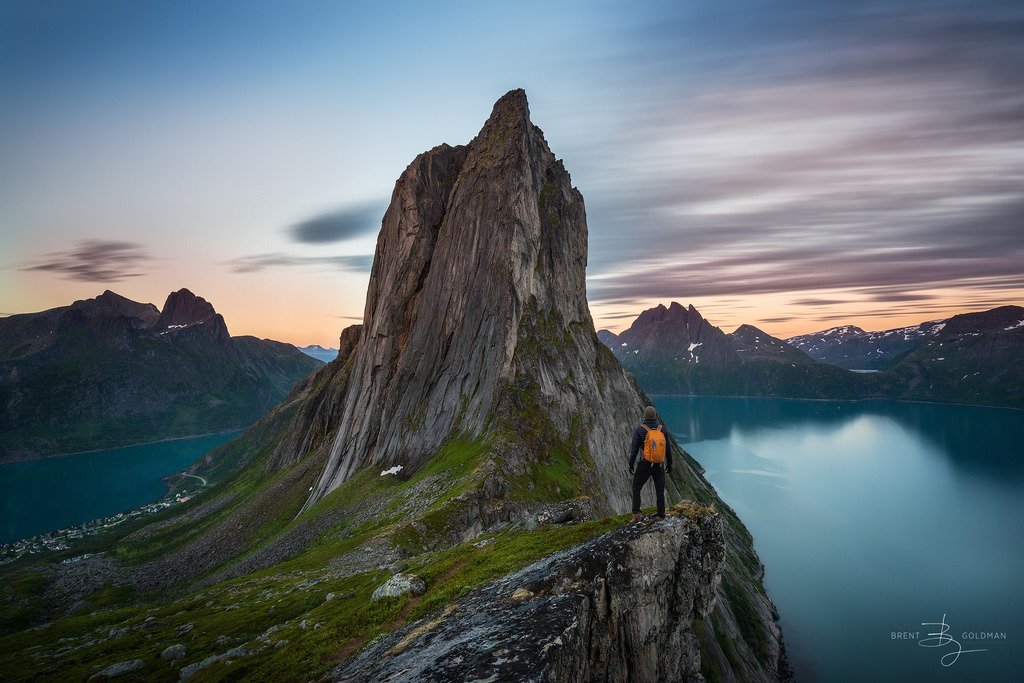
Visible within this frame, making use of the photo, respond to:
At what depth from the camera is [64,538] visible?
537 feet

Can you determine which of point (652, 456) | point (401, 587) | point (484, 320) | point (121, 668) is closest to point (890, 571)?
point (484, 320)

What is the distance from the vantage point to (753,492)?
17675 cm

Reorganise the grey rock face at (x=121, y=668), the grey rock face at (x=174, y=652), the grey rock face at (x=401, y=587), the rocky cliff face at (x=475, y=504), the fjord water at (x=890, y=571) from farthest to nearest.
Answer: the fjord water at (x=890, y=571) → the grey rock face at (x=174, y=652) → the grey rock face at (x=121, y=668) → the grey rock face at (x=401, y=587) → the rocky cliff face at (x=475, y=504)

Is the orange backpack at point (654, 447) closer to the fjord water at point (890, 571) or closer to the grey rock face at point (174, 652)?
the grey rock face at point (174, 652)

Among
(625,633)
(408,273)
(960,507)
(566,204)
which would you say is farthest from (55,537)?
(960,507)

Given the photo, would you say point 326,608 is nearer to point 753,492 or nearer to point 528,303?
point 528,303

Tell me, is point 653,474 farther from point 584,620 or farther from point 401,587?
point 401,587

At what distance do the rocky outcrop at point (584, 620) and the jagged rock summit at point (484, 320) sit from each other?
3257cm

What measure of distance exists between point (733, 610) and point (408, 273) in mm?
73683

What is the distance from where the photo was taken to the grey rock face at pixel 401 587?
74.3 feet

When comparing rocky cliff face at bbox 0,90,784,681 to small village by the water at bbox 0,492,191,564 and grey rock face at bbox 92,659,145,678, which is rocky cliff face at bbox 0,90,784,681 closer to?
grey rock face at bbox 92,659,145,678
